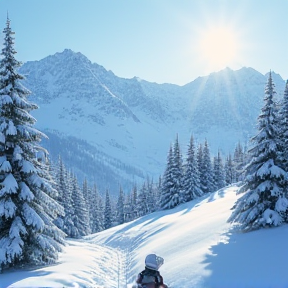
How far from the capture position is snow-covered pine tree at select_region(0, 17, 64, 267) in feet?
45.0

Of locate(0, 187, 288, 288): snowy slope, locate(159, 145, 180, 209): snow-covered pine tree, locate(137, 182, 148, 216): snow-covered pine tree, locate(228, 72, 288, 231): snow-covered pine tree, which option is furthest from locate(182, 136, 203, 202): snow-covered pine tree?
locate(228, 72, 288, 231): snow-covered pine tree

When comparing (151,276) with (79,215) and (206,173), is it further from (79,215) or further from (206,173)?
(206,173)

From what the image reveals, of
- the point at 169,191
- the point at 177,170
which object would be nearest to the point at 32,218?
the point at 169,191

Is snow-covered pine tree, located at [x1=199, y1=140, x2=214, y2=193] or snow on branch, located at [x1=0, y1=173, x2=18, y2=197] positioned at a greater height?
snow on branch, located at [x1=0, y1=173, x2=18, y2=197]

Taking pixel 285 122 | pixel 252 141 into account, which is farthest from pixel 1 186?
pixel 285 122

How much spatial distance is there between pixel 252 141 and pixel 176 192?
3073 centimetres

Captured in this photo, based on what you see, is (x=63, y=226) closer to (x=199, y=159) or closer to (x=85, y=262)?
(x=199, y=159)

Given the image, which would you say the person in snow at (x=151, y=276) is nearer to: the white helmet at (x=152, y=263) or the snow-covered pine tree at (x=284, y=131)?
the white helmet at (x=152, y=263)

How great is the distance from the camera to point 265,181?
1658 centimetres

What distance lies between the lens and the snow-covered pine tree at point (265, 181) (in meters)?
16.1

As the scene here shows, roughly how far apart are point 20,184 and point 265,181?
496 inches

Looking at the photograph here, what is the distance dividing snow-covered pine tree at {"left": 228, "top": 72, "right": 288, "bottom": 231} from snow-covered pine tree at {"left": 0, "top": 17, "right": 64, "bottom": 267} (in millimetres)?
10076

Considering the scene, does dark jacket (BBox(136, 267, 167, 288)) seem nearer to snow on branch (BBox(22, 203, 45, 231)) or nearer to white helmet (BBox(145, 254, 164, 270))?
white helmet (BBox(145, 254, 164, 270))

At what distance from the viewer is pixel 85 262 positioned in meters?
17.1
